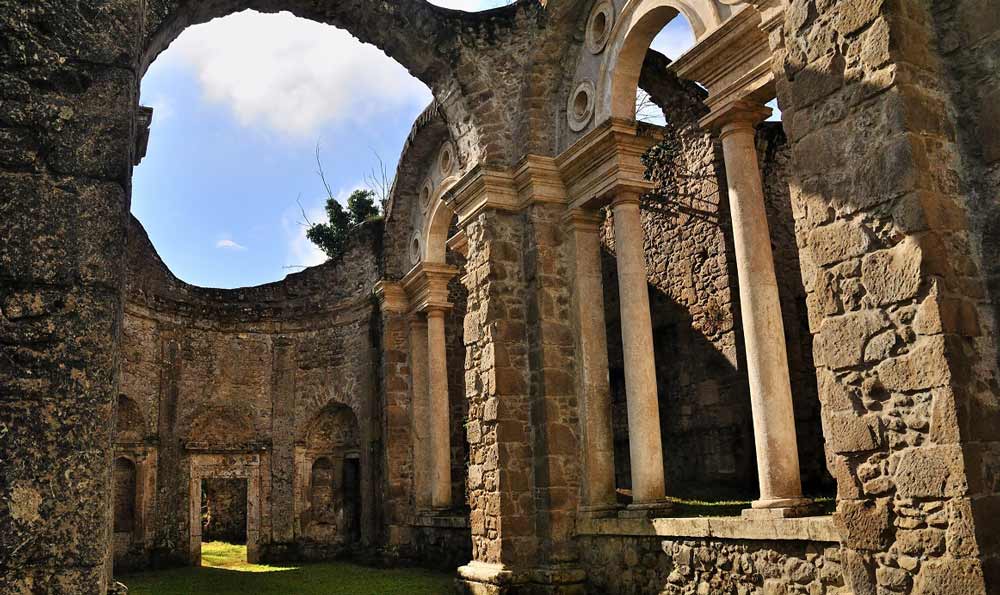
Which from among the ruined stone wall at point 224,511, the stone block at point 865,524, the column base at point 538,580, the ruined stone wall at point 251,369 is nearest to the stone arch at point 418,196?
the ruined stone wall at point 251,369

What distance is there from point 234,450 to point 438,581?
6178mm

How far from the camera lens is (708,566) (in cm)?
688

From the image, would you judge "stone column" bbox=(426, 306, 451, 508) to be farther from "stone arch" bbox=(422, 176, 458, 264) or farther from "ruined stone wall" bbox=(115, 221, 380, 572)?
"ruined stone wall" bbox=(115, 221, 380, 572)

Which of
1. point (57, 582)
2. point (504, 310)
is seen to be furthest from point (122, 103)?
point (504, 310)

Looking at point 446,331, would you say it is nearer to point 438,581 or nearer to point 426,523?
point 426,523

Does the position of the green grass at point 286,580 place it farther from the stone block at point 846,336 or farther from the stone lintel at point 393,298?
the stone block at point 846,336

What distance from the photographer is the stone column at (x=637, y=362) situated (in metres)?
8.15

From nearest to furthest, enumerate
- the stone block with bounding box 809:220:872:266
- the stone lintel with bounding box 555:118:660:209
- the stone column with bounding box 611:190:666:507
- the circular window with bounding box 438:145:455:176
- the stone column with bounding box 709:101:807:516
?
the stone block with bounding box 809:220:872:266, the stone column with bounding box 709:101:807:516, the stone column with bounding box 611:190:666:507, the stone lintel with bounding box 555:118:660:209, the circular window with bounding box 438:145:455:176

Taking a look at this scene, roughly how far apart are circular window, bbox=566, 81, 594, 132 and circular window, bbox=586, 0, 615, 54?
0.42 metres

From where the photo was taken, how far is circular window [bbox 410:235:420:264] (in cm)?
1409

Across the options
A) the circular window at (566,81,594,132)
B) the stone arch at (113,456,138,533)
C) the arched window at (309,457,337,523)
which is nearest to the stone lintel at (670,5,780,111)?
the circular window at (566,81,594,132)

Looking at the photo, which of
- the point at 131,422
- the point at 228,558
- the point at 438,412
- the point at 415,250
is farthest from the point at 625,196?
the point at 228,558

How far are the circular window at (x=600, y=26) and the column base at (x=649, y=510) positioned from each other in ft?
15.9

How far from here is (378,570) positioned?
42.4 ft
